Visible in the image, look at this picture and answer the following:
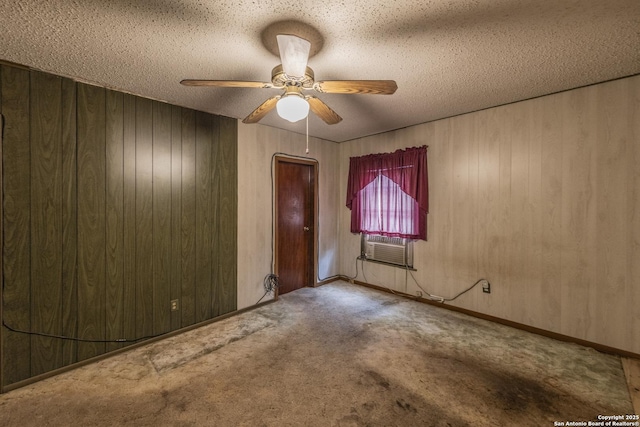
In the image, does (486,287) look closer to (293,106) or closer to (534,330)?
(534,330)

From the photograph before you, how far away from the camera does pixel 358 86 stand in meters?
1.74

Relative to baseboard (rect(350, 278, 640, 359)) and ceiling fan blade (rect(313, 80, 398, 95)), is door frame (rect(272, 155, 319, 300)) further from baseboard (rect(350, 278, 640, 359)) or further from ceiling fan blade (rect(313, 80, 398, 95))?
ceiling fan blade (rect(313, 80, 398, 95))

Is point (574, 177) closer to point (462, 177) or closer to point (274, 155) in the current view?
point (462, 177)

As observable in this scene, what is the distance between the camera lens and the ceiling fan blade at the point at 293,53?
1.44m

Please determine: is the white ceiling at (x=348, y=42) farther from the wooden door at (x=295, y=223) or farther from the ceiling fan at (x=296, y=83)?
the wooden door at (x=295, y=223)

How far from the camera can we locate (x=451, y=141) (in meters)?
3.48

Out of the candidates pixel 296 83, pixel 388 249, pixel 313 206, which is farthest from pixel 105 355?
pixel 388 249

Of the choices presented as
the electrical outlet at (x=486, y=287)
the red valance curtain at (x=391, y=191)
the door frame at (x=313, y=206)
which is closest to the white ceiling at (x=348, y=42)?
the red valance curtain at (x=391, y=191)

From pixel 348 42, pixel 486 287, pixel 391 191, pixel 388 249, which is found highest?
pixel 348 42

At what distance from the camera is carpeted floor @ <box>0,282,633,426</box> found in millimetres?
1771

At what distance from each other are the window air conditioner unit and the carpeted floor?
1.11 metres

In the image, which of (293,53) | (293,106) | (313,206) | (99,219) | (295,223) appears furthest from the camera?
(313,206)

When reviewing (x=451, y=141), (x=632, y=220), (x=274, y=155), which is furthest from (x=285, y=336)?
(x=632, y=220)

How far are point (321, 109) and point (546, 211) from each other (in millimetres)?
2521
